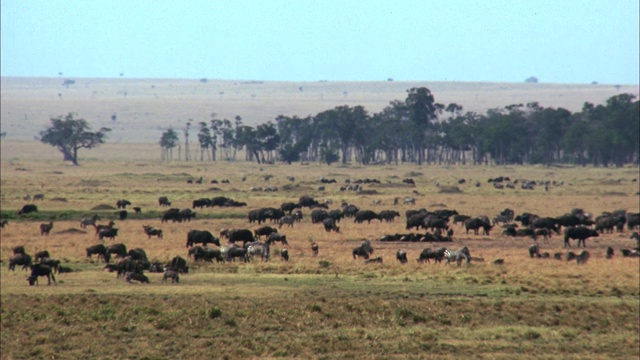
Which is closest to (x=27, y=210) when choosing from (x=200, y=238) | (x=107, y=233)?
(x=107, y=233)

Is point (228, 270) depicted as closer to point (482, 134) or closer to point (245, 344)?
point (245, 344)

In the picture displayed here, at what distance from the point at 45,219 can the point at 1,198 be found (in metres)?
18.5

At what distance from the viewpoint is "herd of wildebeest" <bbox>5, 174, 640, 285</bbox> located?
32719 mm

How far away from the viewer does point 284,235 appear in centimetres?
4181

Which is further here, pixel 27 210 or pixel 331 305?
pixel 27 210

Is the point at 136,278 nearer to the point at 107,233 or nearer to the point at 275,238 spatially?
the point at 275,238

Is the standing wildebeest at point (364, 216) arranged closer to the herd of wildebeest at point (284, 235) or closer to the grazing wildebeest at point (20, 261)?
the herd of wildebeest at point (284, 235)

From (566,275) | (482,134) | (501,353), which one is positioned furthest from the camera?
(482,134)

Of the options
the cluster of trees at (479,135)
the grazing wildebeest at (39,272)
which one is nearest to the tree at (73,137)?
the cluster of trees at (479,135)

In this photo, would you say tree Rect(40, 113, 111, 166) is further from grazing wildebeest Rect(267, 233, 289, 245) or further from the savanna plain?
grazing wildebeest Rect(267, 233, 289, 245)

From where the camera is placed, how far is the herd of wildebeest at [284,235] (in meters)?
32.7

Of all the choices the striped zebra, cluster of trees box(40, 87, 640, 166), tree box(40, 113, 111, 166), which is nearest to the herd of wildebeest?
the striped zebra

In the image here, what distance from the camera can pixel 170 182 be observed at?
97062mm

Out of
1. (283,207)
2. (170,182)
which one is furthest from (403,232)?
(170,182)
